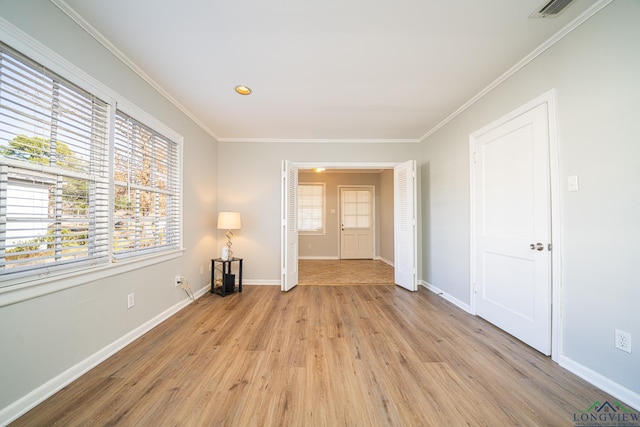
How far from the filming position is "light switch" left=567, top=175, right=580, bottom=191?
1.68 m

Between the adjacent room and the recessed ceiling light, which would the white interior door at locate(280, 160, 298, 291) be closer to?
the adjacent room

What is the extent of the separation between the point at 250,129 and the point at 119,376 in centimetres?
313

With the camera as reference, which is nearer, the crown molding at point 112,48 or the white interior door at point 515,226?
the crown molding at point 112,48

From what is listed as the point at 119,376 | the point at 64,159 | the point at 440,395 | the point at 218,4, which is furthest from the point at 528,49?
the point at 119,376

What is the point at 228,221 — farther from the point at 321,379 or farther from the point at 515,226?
the point at 515,226

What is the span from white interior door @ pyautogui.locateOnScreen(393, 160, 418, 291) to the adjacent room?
66 centimetres

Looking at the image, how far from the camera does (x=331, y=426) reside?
1266mm

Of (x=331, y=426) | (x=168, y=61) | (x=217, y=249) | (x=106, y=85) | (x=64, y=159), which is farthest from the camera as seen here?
(x=217, y=249)

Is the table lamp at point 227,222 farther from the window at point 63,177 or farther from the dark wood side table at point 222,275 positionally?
the window at point 63,177

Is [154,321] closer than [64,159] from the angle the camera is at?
No

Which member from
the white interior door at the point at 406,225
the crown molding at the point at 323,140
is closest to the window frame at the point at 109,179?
the crown molding at the point at 323,140

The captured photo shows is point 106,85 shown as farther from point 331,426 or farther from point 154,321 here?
point 331,426

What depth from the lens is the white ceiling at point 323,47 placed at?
1576 mm

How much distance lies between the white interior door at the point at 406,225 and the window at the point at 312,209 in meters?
3.06
